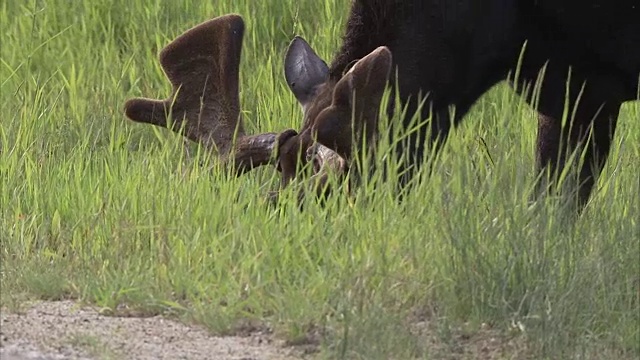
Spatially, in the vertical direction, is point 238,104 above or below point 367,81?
below

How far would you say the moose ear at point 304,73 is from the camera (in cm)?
505

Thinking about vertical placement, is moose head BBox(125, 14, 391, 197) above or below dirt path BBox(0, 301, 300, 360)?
above

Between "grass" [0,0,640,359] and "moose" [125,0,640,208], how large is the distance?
0.14m

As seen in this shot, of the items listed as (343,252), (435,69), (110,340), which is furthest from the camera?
(435,69)

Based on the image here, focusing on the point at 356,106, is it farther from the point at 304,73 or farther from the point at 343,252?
the point at 343,252

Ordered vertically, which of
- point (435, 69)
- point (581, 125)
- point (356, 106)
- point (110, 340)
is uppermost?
point (435, 69)

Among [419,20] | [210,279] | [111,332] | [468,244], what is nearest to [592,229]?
[468,244]

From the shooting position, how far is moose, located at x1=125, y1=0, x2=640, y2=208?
4.73 meters

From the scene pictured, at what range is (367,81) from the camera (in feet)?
15.2

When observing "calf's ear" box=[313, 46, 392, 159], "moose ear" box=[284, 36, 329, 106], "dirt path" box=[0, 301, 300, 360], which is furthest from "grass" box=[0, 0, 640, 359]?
"moose ear" box=[284, 36, 329, 106]

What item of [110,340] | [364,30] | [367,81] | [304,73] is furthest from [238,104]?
[110,340]

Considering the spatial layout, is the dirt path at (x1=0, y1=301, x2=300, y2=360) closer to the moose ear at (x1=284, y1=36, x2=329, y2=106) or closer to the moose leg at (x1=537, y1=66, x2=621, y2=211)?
the moose ear at (x1=284, y1=36, x2=329, y2=106)

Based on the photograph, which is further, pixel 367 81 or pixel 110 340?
pixel 367 81

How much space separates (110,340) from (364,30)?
1.53 m
